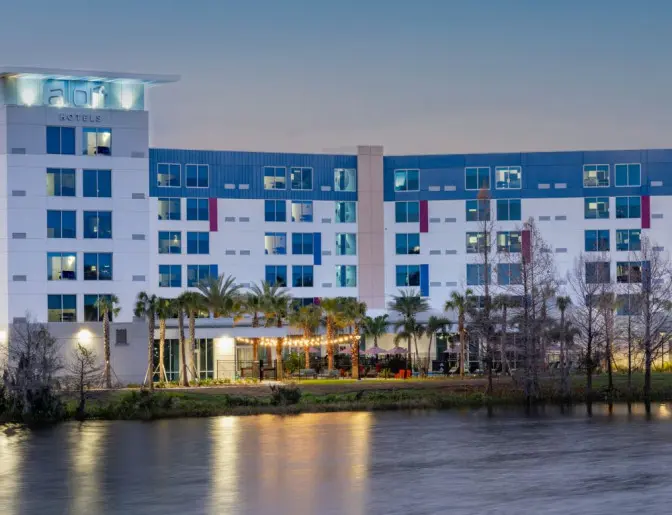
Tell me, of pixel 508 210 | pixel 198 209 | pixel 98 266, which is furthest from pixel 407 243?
pixel 98 266

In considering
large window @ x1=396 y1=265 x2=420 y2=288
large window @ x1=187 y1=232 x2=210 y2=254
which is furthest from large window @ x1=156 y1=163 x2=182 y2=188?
large window @ x1=396 y1=265 x2=420 y2=288

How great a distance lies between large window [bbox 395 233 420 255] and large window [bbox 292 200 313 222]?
6.71 metres

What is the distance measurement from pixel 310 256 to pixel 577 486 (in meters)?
61.3

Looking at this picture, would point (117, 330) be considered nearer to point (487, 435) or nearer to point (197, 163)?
point (197, 163)

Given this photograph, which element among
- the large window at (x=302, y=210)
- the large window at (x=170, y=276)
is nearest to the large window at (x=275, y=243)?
the large window at (x=302, y=210)

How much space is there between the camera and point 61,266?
81875 millimetres

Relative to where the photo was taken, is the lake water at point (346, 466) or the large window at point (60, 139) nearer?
the lake water at point (346, 466)

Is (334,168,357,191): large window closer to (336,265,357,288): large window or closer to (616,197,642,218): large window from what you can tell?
(336,265,357,288): large window

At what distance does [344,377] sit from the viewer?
8569 cm

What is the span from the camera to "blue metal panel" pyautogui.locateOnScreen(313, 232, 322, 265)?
97.0 metres

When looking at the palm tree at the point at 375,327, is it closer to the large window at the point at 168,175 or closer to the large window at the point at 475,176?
the large window at the point at 475,176

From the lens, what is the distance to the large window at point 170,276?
9344 centimetres

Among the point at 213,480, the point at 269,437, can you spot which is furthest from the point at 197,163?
the point at 213,480

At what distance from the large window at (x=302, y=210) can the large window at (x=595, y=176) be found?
20381 millimetres
